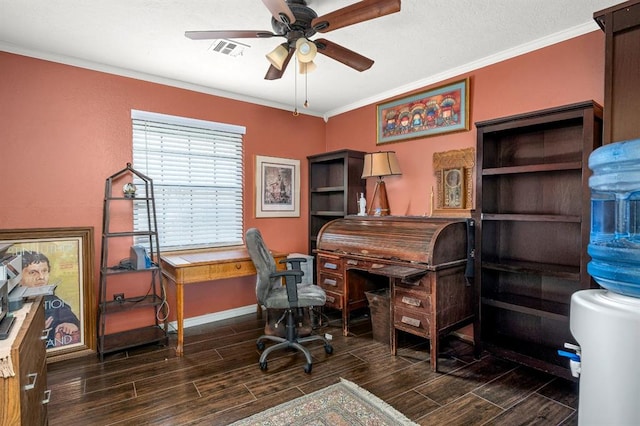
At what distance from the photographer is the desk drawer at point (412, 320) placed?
2580mm

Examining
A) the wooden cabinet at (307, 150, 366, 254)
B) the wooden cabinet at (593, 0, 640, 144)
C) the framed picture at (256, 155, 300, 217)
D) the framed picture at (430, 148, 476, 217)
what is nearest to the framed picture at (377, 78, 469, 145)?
the framed picture at (430, 148, 476, 217)

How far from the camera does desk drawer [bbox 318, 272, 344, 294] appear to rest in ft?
11.1

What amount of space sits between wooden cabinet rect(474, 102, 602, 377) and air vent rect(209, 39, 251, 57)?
197cm

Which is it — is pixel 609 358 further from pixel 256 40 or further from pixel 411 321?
pixel 256 40

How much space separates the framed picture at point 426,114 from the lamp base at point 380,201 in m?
0.55

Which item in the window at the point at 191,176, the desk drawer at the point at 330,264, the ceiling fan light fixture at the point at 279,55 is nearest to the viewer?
the ceiling fan light fixture at the point at 279,55

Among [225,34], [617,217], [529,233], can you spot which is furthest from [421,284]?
[225,34]

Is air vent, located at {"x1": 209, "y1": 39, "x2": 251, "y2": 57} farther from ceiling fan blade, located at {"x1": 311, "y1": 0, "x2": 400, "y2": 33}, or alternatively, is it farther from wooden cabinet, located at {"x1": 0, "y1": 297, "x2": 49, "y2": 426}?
wooden cabinet, located at {"x1": 0, "y1": 297, "x2": 49, "y2": 426}

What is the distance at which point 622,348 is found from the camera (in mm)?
979

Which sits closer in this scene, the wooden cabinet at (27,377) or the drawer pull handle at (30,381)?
the wooden cabinet at (27,377)

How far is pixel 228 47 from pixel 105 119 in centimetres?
136

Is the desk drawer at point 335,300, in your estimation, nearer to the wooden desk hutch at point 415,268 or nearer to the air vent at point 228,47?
the wooden desk hutch at point 415,268

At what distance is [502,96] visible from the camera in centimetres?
286

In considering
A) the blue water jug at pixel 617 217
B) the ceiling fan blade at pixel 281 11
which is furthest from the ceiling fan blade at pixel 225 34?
the blue water jug at pixel 617 217
